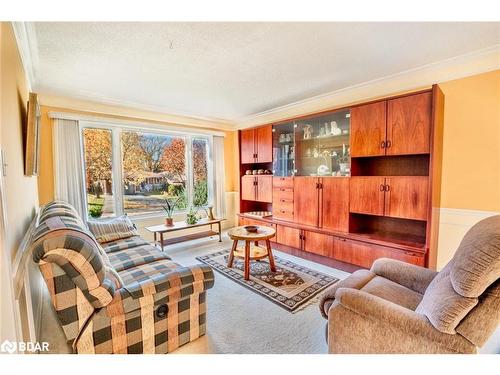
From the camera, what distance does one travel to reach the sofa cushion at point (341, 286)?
5.02ft

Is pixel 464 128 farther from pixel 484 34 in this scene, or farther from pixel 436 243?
pixel 436 243

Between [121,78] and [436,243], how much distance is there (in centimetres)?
410

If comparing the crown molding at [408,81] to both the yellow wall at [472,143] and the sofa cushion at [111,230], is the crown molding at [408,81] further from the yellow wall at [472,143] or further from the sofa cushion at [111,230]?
the sofa cushion at [111,230]

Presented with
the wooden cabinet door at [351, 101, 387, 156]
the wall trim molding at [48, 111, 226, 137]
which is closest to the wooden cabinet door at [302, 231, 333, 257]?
the wooden cabinet door at [351, 101, 387, 156]

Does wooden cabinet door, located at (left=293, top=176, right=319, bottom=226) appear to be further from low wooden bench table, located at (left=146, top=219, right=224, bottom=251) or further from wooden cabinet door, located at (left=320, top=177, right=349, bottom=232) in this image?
low wooden bench table, located at (left=146, top=219, right=224, bottom=251)

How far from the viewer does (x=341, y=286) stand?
1.58m

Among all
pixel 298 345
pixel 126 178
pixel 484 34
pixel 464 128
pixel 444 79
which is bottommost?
pixel 298 345

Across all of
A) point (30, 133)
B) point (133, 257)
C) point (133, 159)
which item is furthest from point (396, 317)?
point (133, 159)

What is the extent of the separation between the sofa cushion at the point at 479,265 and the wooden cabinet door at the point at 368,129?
1.83 m

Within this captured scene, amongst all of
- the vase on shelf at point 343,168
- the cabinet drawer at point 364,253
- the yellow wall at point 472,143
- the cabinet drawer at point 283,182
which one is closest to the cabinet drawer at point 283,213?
the cabinet drawer at point 283,182

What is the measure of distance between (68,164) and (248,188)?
9.23 ft

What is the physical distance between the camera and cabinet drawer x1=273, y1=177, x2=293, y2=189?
3723mm

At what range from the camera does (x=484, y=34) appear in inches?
79.0
